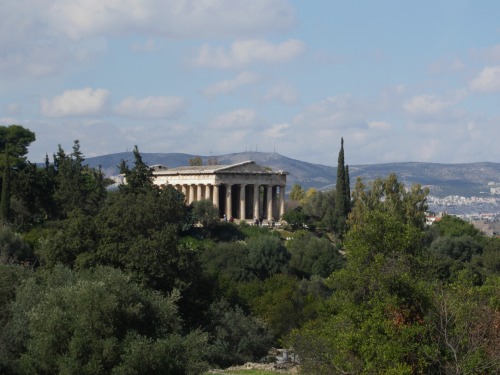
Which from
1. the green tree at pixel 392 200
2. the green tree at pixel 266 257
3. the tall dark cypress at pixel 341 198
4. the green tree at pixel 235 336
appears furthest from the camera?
the tall dark cypress at pixel 341 198

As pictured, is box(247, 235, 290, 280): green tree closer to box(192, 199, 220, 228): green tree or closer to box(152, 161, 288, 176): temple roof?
box(192, 199, 220, 228): green tree

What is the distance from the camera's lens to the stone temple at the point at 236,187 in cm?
9225

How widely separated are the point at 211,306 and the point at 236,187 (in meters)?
50.3

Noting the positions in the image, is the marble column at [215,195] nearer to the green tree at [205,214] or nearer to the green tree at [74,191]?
the green tree at [205,214]

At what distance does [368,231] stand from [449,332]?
400 cm

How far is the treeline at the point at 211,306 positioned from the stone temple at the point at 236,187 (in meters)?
24.4

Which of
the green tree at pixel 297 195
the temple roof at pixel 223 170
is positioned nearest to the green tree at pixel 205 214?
the temple roof at pixel 223 170

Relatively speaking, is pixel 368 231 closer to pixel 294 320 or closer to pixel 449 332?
pixel 449 332

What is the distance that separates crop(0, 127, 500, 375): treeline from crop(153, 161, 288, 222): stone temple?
2443cm

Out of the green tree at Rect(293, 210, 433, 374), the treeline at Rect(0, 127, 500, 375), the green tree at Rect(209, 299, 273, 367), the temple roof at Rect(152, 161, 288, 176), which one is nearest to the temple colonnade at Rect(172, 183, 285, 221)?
the temple roof at Rect(152, 161, 288, 176)

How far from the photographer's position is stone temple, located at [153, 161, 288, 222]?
9225cm

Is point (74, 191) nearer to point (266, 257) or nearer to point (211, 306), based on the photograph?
point (266, 257)

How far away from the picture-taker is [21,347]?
30703 millimetres

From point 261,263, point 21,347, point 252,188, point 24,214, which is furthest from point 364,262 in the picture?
point 252,188
